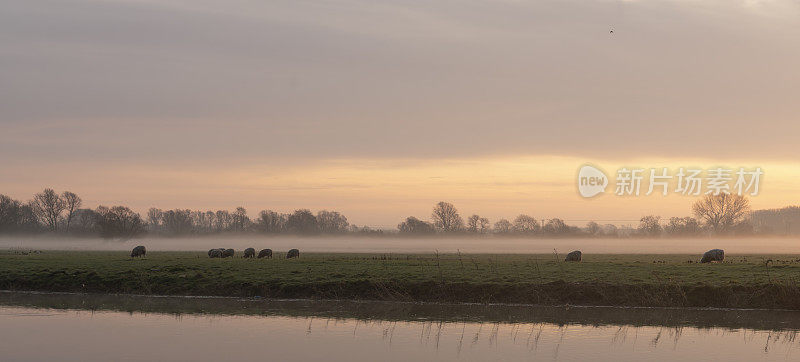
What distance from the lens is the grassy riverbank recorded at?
3588 cm

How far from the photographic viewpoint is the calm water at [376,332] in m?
23.0

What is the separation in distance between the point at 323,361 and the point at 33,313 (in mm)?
17620

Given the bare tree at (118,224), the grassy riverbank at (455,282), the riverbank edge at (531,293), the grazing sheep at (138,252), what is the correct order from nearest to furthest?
the riverbank edge at (531,293)
the grassy riverbank at (455,282)
the grazing sheep at (138,252)
the bare tree at (118,224)

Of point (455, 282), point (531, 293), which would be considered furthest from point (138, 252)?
point (531, 293)

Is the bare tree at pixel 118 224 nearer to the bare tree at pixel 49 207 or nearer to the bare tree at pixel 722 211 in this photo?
the bare tree at pixel 49 207

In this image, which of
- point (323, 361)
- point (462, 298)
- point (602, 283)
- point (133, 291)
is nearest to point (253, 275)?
point (133, 291)

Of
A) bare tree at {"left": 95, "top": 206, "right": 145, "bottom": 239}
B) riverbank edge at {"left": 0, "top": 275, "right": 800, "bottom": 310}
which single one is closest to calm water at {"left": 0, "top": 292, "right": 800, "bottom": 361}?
riverbank edge at {"left": 0, "top": 275, "right": 800, "bottom": 310}

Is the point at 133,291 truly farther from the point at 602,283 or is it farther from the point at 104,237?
the point at 104,237

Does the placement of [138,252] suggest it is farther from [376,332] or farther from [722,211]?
[722,211]

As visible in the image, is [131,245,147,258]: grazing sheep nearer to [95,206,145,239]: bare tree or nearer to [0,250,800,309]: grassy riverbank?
[0,250,800,309]: grassy riverbank

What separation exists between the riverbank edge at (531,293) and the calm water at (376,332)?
1.32m

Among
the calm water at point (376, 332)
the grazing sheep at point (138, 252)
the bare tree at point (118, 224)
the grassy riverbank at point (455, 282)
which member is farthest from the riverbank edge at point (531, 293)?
the bare tree at point (118, 224)

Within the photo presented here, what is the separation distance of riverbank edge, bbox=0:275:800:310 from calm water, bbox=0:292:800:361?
1322 mm

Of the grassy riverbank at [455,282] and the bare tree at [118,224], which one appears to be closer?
the grassy riverbank at [455,282]
